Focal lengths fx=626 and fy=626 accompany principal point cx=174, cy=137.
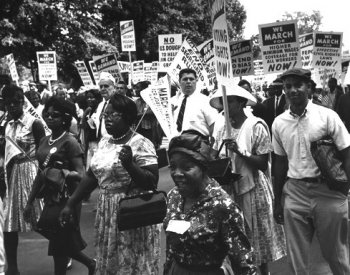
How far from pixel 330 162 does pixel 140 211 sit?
1475 mm

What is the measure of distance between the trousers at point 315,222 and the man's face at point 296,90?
608 mm

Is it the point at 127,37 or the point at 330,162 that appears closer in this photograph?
the point at 330,162

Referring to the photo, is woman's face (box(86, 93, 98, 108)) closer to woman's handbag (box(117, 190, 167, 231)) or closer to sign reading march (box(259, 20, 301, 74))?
sign reading march (box(259, 20, 301, 74))

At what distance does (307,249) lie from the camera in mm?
4785

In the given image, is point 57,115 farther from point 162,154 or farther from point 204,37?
point 204,37

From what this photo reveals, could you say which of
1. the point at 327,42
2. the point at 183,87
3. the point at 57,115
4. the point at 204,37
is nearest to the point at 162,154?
the point at 183,87

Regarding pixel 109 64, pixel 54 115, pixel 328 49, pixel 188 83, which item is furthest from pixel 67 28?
pixel 54 115

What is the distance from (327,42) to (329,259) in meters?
7.67

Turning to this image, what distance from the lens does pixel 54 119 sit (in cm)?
522

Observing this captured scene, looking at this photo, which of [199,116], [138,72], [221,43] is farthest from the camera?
[138,72]

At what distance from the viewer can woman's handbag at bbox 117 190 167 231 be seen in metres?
4.01

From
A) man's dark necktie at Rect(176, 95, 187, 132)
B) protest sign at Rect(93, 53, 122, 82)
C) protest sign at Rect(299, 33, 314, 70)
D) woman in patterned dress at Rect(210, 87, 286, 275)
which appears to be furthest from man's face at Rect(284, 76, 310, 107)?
protest sign at Rect(93, 53, 122, 82)

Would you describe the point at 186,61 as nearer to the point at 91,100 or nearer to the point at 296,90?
the point at 91,100

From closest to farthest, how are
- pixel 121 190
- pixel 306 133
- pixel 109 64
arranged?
pixel 121 190
pixel 306 133
pixel 109 64
